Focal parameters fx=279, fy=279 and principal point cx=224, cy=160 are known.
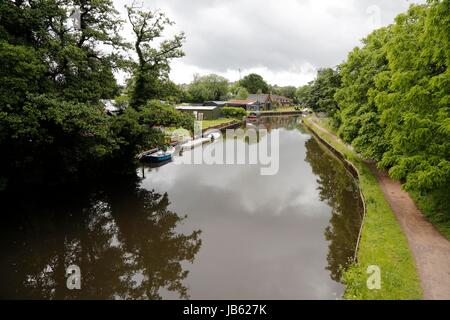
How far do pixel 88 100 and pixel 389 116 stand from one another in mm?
16930

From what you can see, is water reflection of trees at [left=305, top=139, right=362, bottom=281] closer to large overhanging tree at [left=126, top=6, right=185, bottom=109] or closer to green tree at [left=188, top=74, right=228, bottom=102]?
large overhanging tree at [left=126, top=6, right=185, bottom=109]

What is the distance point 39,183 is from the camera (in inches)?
715

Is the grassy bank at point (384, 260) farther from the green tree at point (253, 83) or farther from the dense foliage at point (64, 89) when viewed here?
the green tree at point (253, 83)

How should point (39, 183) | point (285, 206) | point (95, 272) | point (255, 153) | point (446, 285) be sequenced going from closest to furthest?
point (446, 285) → point (95, 272) → point (285, 206) → point (39, 183) → point (255, 153)

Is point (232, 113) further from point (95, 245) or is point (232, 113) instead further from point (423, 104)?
point (95, 245)

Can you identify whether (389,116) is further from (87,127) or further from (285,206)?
→ (87,127)

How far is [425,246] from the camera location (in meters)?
11.0

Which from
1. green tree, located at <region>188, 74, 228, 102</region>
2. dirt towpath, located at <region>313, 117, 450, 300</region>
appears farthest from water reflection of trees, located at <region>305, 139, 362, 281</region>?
green tree, located at <region>188, 74, 228, 102</region>

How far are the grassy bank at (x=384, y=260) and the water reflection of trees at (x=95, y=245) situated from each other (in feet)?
19.1

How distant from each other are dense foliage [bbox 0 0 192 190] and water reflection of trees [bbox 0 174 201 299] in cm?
265

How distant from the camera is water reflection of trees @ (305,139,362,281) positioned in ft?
39.1

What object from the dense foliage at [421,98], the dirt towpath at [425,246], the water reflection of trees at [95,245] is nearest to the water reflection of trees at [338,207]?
the dirt towpath at [425,246]

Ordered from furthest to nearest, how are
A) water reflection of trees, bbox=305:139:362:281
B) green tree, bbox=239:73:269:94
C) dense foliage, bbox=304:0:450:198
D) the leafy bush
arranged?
green tree, bbox=239:73:269:94
the leafy bush
water reflection of trees, bbox=305:139:362:281
dense foliage, bbox=304:0:450:198
